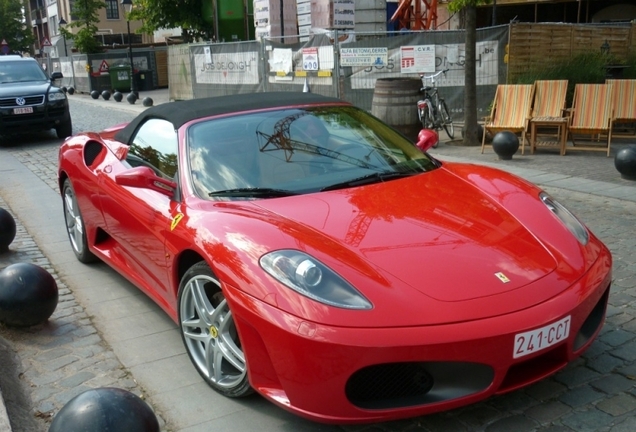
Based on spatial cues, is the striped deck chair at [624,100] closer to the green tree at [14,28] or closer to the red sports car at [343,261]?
the red sports car at [343,261]

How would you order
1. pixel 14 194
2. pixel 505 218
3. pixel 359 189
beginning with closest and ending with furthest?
pixel 505 218 < pixel 359 189 < pixel 14 194

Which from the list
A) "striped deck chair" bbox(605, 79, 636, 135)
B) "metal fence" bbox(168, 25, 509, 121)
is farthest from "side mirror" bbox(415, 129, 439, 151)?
"metal fence" bbox(168, 25, 509, 121)

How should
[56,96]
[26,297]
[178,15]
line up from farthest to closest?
[178,15]
[56,96]
[26,297]

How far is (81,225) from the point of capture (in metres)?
5.66

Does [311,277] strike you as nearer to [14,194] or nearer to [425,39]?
[14,194]

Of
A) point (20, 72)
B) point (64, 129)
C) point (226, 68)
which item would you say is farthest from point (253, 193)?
point (226, 68)

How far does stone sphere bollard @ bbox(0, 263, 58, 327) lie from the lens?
4.35 metres

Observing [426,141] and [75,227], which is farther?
[75,227]

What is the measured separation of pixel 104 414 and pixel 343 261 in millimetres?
1142

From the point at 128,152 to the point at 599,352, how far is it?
10.8 ft

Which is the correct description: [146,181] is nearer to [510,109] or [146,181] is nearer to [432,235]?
[432,235]

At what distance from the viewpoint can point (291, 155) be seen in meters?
4.00

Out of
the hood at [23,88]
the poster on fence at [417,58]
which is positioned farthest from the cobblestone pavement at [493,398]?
the hood at [23,88]

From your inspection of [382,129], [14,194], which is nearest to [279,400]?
[382,129]
